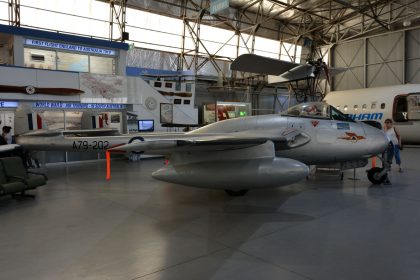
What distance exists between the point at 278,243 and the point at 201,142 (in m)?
2.11

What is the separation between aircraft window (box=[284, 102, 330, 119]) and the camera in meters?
7.45

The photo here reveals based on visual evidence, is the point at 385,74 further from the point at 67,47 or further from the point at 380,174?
the point at 67,47

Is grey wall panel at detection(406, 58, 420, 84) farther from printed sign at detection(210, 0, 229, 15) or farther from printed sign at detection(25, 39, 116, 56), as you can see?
printed sign at detection(25, 39, 116, 56)

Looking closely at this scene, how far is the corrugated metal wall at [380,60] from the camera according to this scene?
898 inches

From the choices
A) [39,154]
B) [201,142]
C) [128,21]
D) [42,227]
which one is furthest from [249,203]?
[128,21]

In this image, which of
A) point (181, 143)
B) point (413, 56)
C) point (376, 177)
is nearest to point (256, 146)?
point (181, 143)

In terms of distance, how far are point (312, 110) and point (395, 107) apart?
1145 cm

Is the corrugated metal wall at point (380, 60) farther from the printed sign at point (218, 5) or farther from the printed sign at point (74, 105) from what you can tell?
the printed sign at point (74, 105)

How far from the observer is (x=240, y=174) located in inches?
223

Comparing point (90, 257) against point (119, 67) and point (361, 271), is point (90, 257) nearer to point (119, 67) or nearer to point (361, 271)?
point (361, 271)

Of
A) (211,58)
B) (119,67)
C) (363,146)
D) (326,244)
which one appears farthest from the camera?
(211,58)

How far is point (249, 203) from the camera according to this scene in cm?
616

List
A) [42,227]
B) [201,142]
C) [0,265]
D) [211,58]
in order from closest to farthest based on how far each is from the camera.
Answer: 1. [0,265]
2. [42,227]
3. [201,142]
4. [211,58]

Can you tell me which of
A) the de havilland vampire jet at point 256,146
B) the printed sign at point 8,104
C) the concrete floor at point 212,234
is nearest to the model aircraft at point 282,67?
the de havilland vampire jet at point 256,146
